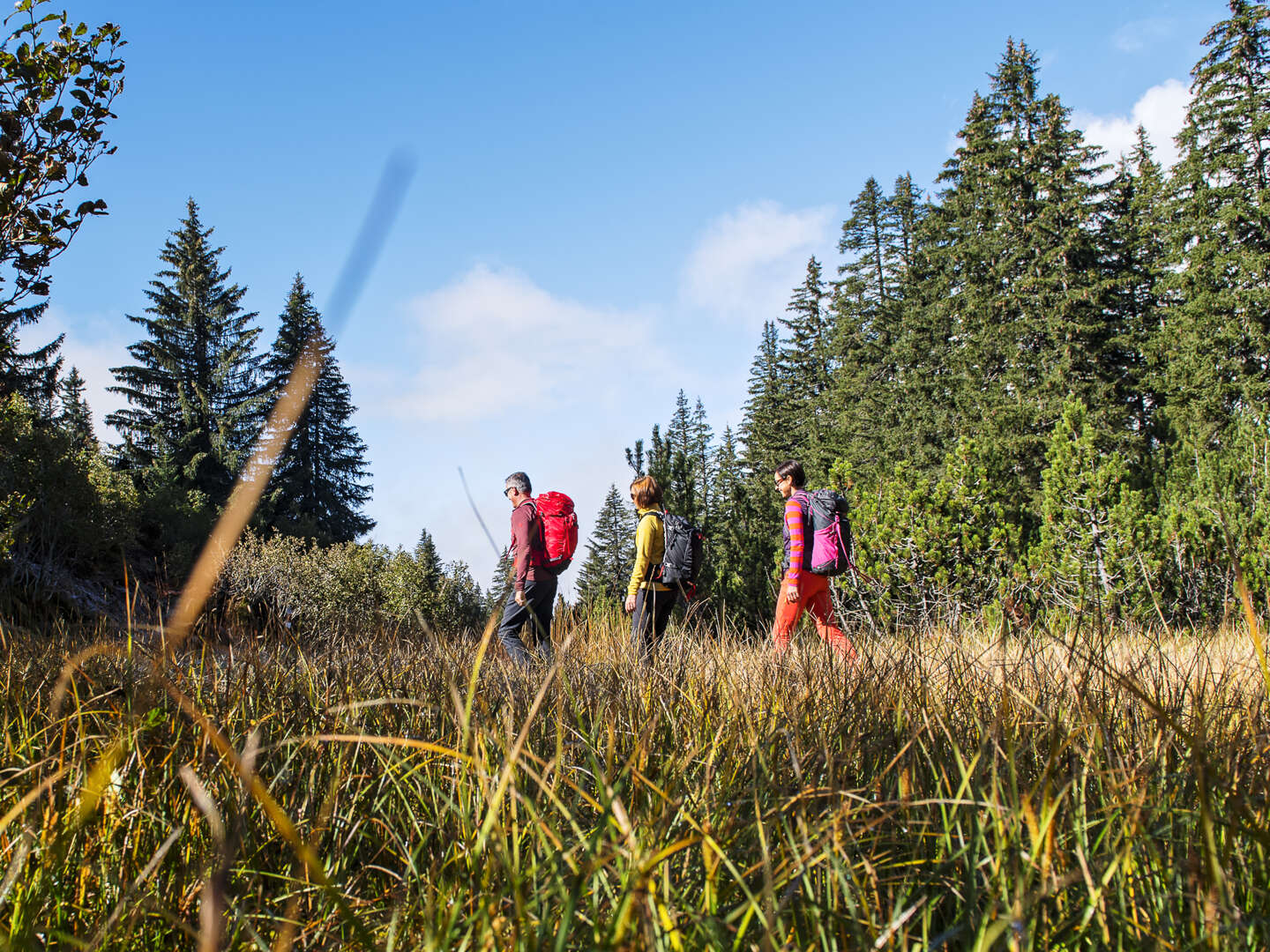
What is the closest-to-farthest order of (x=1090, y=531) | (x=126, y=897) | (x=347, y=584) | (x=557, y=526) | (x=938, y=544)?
(x=126, y=897) → (x=557, y=526) → (x=1090, y=531) → (x=938, y=544) → (x=347, y=584)

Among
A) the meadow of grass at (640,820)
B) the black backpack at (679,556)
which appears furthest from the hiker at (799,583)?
the meadow of grass at (640,820)

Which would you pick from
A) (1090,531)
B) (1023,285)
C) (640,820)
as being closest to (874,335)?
(1023,285)

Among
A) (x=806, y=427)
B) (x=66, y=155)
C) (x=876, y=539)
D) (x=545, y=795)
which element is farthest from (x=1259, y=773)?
(x=806, y=427)

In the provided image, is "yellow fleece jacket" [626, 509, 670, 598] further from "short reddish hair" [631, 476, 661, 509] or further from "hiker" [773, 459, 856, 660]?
"hiker" [773, 459, 856, 660]

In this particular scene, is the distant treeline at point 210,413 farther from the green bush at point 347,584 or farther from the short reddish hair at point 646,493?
the short reddish hair at point 646,493

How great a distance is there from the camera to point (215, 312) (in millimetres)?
36094

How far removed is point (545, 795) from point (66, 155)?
460 centimetres

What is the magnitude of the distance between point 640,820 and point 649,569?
15.4 ft

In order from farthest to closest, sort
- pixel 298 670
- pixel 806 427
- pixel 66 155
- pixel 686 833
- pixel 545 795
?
1. pixel 806 427
2. pixel 66 155
3. pixel 298 670
4. pixel 545 795
5. pixel 686 833

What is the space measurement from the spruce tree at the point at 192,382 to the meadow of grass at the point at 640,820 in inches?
1311

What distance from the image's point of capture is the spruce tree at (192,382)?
33.3m

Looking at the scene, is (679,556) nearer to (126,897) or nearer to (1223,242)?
(126,897)

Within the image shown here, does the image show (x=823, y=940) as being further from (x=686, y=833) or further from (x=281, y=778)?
(x=281, y=778)

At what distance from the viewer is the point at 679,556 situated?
21.4 feet
